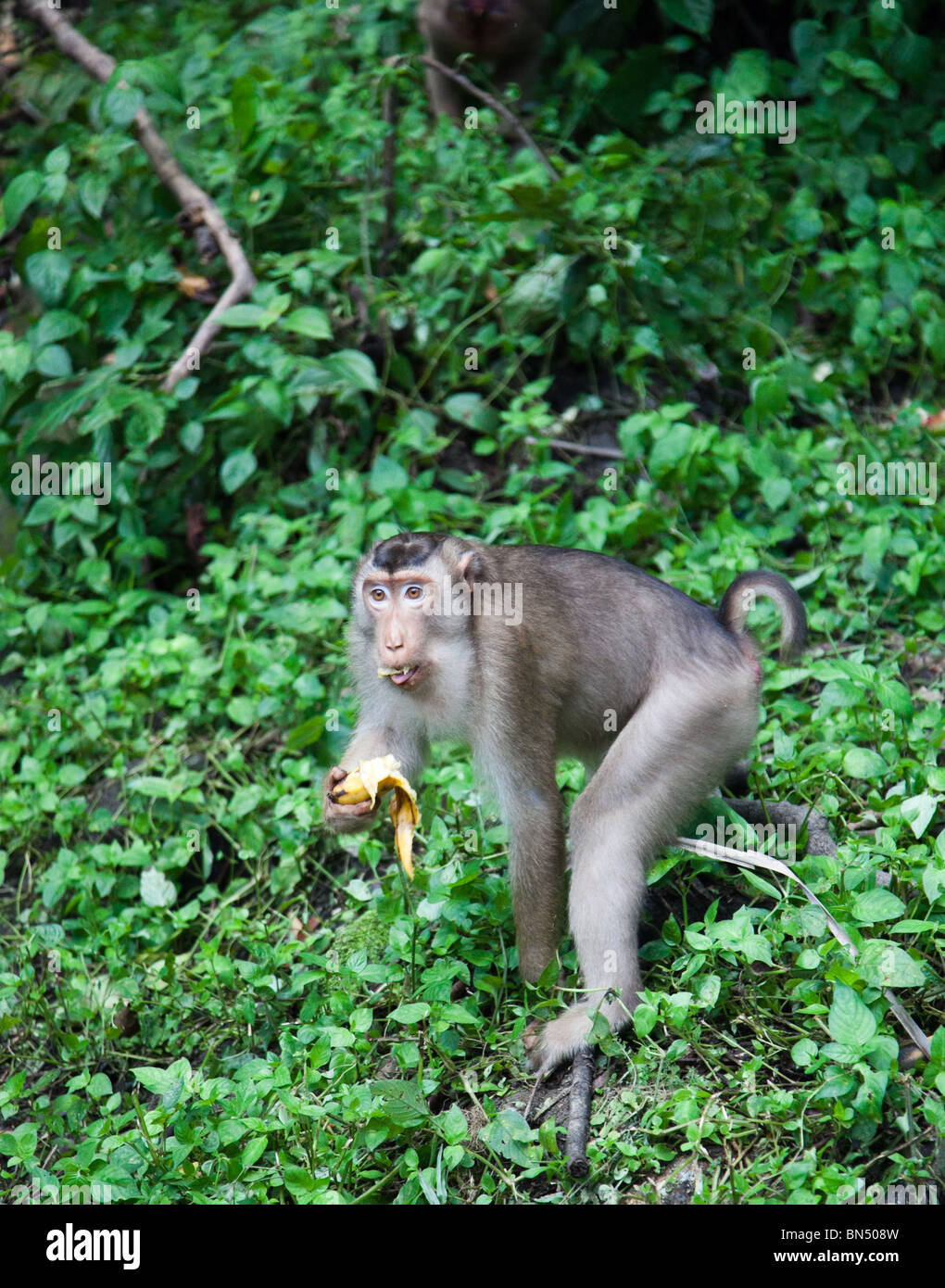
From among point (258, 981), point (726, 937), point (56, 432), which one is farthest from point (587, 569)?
point (56, 432)

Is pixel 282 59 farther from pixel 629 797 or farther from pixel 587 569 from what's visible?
pixel 629 797

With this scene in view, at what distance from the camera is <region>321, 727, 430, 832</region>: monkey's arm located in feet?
14.3

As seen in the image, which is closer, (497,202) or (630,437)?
(630,437)

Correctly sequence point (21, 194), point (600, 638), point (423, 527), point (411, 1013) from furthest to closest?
point (21, 194) < point (423, 527) < point (600, 638) < point (411, 1013)

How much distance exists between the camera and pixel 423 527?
632 centimetres

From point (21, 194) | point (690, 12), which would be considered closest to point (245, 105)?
point (21, 194)

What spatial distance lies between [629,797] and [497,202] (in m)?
4.51

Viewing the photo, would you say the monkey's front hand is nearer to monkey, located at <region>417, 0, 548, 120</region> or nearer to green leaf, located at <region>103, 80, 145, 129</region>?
green leaf, located at <region>103, 80, 145, 129</region>

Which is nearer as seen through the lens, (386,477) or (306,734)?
(306,734)

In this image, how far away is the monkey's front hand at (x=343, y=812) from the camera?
4.30m

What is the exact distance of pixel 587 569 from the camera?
15.1ft

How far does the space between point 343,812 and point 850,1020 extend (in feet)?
5.69

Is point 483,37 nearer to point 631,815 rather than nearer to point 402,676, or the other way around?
point 402,676

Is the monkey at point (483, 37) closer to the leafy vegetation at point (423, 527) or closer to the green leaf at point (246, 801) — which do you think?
the leafy vegetation at point (423, 527)
